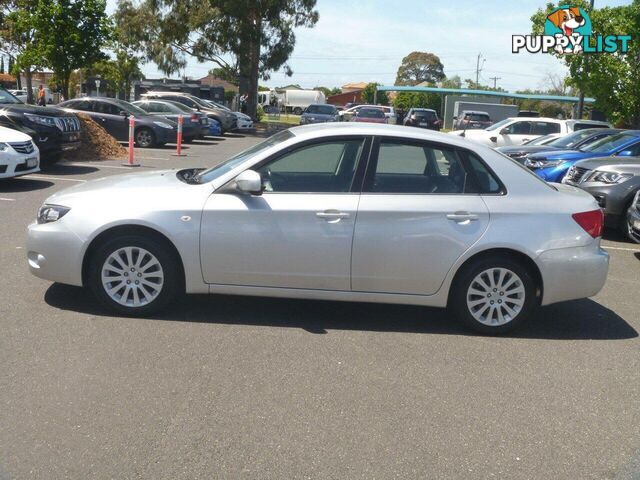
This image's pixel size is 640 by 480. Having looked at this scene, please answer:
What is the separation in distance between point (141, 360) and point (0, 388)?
0.90 metres

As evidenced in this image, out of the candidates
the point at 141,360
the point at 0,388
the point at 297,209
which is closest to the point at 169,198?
the point at 297,209

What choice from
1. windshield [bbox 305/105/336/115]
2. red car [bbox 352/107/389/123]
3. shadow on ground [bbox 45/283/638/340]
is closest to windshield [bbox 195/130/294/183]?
shadow on ground [bbox 45/283/638/340]

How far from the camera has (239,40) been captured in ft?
137

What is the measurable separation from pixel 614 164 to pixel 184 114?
1777 centimetres

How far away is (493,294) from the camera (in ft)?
19.0

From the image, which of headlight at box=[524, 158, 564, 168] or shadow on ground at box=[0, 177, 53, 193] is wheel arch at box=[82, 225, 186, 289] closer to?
shadow on ground at box=[0, 177, 53, 193]

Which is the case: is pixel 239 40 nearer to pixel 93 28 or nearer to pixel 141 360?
pixel 93 28

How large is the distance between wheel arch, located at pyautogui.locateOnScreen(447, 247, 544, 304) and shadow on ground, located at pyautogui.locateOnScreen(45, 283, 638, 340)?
0.44m

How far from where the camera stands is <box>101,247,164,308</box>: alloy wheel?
5.70 meters

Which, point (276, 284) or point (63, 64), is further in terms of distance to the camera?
point (63, 64)

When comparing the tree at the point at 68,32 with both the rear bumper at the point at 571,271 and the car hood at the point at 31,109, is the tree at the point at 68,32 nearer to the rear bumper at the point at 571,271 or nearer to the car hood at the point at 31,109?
the car hood at the point at 31,109

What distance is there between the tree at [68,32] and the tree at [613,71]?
643 inches

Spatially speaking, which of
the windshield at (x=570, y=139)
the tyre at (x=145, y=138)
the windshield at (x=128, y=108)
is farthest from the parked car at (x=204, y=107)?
the windshield at (x=570, y=139)

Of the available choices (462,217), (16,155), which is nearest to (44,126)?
(16,155)
